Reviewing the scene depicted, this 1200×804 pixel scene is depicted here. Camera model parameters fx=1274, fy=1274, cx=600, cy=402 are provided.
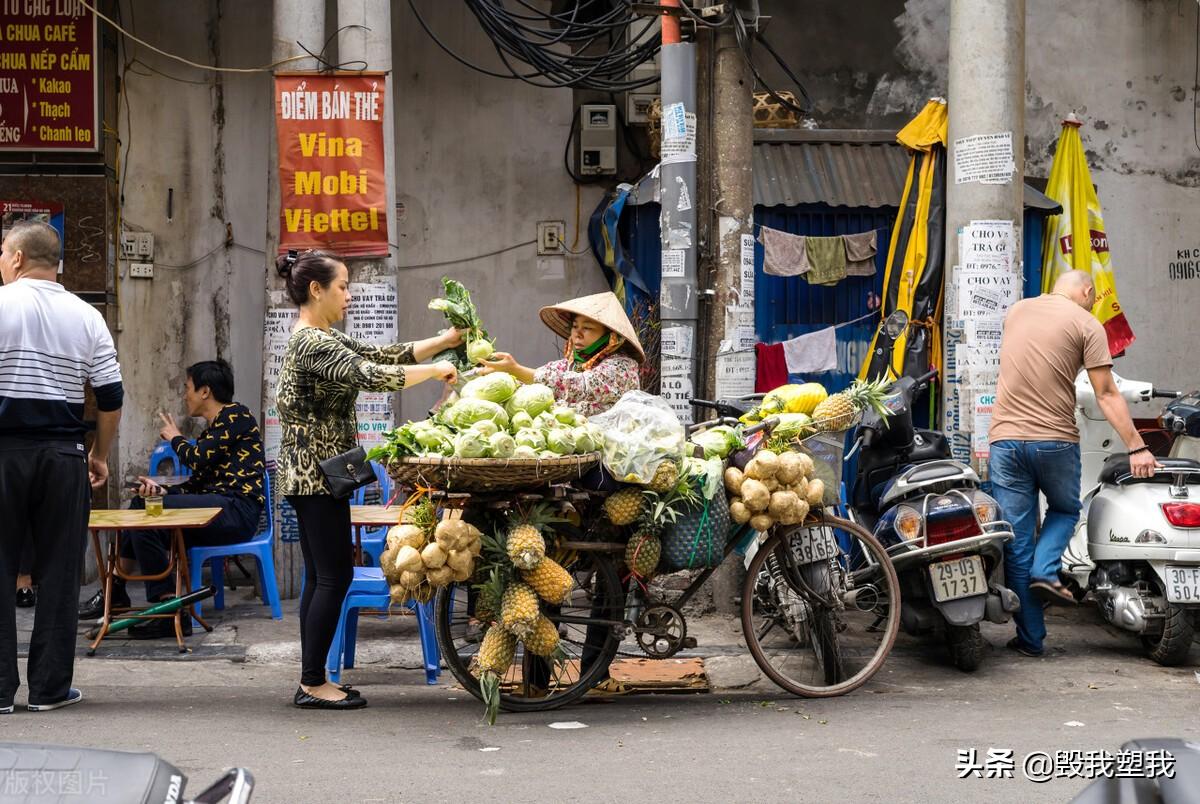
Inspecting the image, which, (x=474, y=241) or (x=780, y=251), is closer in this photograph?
(x=780, y=251)

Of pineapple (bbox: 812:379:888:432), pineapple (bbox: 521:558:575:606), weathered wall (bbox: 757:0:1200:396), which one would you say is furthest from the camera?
weathered wall (bbox: 757:0:1200:396)

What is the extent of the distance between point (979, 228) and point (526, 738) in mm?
4152

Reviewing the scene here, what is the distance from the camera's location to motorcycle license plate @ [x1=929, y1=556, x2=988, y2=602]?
590cm

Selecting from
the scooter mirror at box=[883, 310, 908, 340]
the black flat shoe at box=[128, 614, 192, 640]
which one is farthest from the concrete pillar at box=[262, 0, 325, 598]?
the scooter mirror at box=[883, 310, 908, 340]

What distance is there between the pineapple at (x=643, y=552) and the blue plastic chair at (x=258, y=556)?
275cm

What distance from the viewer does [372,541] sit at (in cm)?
707

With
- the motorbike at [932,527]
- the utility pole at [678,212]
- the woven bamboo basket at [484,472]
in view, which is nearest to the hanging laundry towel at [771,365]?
the utility pole at [678,212]

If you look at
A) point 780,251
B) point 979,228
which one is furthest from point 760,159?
point 979,228

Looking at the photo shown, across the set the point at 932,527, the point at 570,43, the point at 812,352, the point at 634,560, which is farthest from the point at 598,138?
the point at 634,560

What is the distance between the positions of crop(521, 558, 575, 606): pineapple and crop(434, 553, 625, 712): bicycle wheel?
0.18 metres

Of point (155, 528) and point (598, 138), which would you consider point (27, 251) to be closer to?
point (155, 528)

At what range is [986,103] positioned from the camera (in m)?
7.34

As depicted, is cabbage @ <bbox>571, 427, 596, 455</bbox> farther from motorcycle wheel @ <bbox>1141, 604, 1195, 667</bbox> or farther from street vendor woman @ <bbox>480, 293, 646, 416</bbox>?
motorcycle wheel @ <bbox>1141, 604, 1195, 667</bbox>

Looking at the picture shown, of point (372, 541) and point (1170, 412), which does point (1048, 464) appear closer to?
point (1170, 412)
